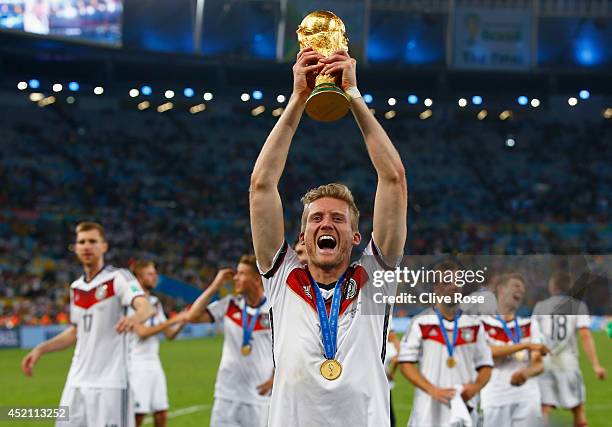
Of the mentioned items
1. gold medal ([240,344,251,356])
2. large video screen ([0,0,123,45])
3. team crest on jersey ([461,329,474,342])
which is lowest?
gold medal ([240,344,251,356])

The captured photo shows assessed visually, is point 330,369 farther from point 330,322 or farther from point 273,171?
point 273,171

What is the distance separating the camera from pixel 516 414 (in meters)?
8.48

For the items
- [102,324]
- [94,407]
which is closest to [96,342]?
[102,324]

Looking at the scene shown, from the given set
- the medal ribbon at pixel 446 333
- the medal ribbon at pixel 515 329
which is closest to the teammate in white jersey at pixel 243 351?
the medal ribbon at pixel 446 333

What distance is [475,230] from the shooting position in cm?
3653

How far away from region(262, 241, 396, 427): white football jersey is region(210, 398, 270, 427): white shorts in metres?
4.42

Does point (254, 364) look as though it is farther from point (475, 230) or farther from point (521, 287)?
point (475, 230)

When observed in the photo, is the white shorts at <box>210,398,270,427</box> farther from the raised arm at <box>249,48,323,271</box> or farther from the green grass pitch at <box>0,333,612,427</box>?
the green grass pitch at <box>0,333,612,427</box>

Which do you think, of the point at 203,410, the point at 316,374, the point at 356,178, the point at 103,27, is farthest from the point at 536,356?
the point at 356,178

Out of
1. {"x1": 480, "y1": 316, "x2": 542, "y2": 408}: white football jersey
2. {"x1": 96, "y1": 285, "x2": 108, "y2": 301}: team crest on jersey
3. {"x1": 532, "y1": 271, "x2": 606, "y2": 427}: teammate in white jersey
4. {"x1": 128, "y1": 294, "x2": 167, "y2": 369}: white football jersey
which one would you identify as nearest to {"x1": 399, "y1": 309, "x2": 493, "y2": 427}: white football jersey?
{"x1": 480, "y1": 316, "x2": 542, "y2": 408}: white football jersey

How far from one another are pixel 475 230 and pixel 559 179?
5.69m

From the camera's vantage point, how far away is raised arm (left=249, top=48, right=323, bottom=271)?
12.0 ft

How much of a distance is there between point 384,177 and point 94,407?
181 inches

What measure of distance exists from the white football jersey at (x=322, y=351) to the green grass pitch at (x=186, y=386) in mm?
8199
